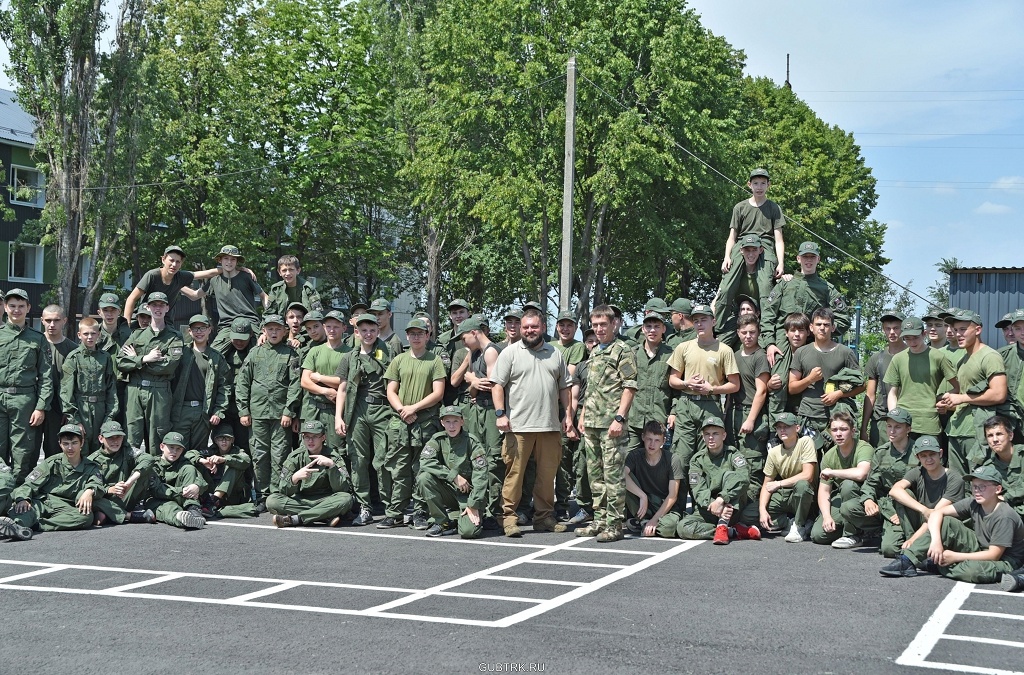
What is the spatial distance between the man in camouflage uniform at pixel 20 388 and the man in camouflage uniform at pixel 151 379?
0.82m

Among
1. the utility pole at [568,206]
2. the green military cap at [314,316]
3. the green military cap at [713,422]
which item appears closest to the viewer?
the green military cap at [713,422]

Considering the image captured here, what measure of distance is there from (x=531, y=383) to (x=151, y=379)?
4.28 m

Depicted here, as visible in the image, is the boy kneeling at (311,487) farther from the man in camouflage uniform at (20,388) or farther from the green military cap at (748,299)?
the green military cap at (748,299)

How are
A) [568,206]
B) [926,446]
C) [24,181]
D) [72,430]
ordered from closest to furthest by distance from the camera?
[926,446], [72,430], [568,206], [24,181]

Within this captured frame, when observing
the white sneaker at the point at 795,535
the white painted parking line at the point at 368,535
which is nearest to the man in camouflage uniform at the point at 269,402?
the white painted parking line at the point at 368,535

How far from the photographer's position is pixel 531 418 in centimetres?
1027

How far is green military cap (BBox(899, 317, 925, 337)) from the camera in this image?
983 cm

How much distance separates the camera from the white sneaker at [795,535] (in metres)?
9.95

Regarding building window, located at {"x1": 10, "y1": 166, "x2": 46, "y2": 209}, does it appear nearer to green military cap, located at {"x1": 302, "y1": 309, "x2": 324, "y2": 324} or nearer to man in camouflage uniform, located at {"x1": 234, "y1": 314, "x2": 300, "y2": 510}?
man in camouflage uniform, located at {"x1": 234, "y1": 314, "x2": 300, "y2": 510}

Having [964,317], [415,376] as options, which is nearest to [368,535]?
[415,376]

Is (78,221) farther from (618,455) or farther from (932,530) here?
(932,530)

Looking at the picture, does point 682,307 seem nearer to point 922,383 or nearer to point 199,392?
point 922,383

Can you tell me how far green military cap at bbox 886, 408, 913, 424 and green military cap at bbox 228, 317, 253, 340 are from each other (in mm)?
7131

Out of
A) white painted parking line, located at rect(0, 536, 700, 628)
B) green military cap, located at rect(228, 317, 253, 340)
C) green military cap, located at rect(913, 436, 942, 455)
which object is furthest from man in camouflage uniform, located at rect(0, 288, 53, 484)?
green military cap, located at rect(913, 436, 942, 455)
